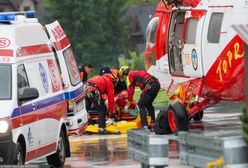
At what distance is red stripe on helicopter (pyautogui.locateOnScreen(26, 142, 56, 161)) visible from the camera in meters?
15.7

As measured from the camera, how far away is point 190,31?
22.5 metres

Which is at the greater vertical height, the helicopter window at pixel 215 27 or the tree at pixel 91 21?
the helicopter window at pixel 215 27

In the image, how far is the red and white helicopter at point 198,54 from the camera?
20.8 meters

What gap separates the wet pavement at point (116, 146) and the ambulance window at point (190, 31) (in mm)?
1888

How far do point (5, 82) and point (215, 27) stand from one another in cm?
688

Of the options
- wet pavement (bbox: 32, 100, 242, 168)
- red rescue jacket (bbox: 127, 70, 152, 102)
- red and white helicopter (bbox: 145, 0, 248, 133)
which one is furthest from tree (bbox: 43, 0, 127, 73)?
red rescue jacket (bbox: 127, 70, 152, 102)

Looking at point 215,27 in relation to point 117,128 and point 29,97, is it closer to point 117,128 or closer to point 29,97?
point 117,128

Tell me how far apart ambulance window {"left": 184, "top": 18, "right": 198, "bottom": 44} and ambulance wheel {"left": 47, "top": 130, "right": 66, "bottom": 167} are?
547cm

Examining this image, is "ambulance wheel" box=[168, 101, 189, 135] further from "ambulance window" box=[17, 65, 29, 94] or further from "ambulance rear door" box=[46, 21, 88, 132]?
"ambulance window" box=[17, 65, 29, 94]

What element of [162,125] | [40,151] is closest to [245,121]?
[40,151]

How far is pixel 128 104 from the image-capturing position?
25.0 metres

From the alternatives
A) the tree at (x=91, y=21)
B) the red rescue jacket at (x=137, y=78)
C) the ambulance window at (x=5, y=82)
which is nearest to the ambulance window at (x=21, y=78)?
the ambulance window at (x=5, y=82)

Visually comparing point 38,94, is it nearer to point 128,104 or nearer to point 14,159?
point 14,159

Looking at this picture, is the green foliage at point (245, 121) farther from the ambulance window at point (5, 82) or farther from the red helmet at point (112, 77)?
the red helmet at point (112, 77)
